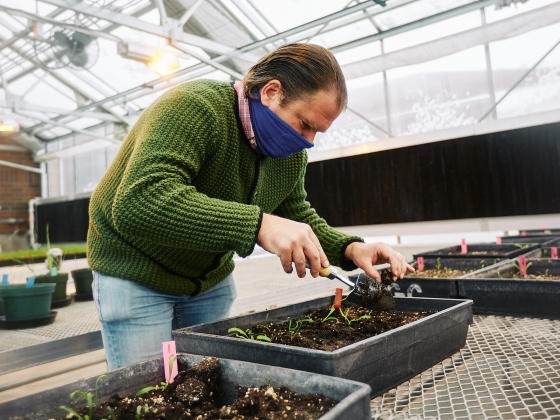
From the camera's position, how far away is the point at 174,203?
27.9 inches

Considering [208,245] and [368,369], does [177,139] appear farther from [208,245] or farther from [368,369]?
[368,369]

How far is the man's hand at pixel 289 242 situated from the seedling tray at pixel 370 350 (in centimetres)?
14

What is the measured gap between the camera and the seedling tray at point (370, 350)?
62cm

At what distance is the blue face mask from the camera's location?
89 cm

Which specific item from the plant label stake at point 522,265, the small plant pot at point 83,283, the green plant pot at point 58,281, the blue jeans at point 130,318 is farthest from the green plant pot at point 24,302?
the plant label stake at point 522,265

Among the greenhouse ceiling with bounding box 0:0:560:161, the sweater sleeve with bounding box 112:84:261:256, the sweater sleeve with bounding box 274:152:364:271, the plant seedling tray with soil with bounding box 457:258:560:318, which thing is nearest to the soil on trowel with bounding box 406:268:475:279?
the plant seedling tray with soil with bounding box 457:258:560:318

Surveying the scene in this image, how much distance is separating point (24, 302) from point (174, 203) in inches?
56.5

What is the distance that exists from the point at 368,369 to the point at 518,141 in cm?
315

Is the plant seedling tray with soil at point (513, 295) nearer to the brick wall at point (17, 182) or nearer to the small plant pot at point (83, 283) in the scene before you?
the small plant pot at point (83, 283)

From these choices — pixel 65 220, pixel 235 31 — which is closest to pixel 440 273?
pixel 235 31

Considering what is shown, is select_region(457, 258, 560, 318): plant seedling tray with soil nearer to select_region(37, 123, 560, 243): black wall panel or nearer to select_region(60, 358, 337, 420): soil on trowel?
select_region(60, 358, 337, 420): soil on trowel

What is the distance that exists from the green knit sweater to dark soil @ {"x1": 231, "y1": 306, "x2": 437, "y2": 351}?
0.50ft

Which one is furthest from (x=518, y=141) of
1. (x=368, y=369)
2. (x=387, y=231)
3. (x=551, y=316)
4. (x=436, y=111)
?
(x=368, y=369)

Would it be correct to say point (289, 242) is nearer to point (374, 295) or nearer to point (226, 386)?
point (226, 386)
